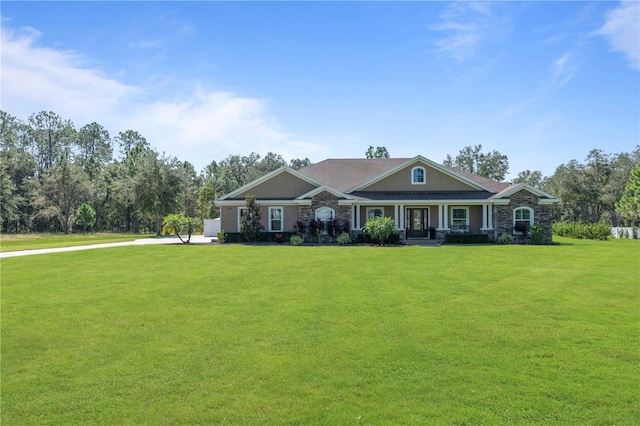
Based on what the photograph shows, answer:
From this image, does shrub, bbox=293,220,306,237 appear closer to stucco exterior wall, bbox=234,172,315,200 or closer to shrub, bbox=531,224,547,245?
stucco exterior wall, bbox=234,172,315,200

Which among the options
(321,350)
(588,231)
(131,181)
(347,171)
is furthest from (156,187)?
(321,350)

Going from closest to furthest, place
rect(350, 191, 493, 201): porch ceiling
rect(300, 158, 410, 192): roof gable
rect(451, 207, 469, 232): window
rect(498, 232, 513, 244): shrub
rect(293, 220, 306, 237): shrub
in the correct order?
rect(498, 232, 513, 244): shrub < rect(293, 220, 306, 237): shrub < rect(350, 191, 493, 201): porch ceiling < rect(451, 207, 469, 232): window < rect(300, 158, 410, 192): roof gable

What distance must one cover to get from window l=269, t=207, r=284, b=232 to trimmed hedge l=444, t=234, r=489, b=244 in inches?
400

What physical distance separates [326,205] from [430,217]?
6.95 m

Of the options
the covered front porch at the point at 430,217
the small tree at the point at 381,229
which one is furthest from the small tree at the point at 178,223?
the small tree at the point at 381,229

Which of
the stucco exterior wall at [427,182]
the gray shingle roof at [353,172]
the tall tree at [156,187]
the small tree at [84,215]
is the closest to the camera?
the stucco exterior wall at [427,182]

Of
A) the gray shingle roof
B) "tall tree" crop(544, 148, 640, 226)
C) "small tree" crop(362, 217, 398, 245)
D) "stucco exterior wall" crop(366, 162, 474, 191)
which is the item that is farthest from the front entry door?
"tall tree" crop(544, 148, 640, 226)

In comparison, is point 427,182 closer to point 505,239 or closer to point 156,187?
point 505,239

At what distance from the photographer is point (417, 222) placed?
28.2 metres

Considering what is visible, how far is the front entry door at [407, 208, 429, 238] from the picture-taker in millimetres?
27953

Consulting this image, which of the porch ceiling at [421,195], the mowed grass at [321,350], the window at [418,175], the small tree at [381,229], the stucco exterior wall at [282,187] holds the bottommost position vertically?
the mowed grass at [321,350]

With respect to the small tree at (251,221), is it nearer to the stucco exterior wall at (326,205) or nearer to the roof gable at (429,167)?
the stucco exterior wall at (326,205)

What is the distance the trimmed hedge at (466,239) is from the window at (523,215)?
2.52 meters

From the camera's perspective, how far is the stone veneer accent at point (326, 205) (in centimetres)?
2628
